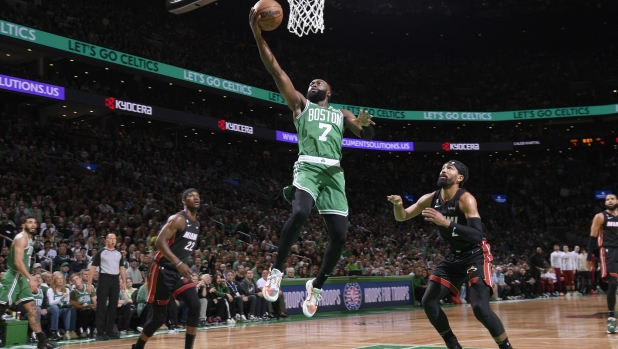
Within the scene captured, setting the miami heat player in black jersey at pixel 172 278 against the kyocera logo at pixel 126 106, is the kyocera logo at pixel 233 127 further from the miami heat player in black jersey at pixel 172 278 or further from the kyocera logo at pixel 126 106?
the miami heat player in black jersey at pixel 172 278

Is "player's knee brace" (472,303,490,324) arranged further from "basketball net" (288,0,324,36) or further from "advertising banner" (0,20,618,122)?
"advertising banner" (0,20,618,122)

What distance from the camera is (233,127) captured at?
3203 cm

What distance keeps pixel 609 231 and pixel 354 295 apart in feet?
30.9

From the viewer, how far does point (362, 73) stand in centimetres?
4350

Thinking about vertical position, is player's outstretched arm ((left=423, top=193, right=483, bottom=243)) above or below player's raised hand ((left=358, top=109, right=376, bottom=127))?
below

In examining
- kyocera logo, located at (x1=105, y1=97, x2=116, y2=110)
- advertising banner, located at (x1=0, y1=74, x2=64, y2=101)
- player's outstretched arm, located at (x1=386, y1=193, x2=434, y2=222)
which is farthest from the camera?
kyocera logo, located at (x1=105, y1=97, x2=116, y2=110)

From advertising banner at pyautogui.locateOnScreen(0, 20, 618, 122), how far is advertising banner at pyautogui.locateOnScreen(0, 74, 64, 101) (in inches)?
61.6

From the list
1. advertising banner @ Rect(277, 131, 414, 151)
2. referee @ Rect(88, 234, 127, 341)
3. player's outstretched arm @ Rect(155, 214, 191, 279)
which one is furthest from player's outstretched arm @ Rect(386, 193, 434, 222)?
advertising banner @ Rect(277, 131, 414, 151)

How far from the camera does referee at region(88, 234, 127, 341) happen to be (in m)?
11.4

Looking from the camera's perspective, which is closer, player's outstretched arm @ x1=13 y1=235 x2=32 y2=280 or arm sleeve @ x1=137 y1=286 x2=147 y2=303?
player's outstretched arm @ x1=13 y1=235 x2=32 y2=280

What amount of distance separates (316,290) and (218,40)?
107 ft

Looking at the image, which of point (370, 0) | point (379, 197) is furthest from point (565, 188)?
point (370, 0)

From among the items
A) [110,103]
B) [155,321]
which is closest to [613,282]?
[155,321]

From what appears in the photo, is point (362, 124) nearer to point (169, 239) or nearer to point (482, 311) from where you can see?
point (482, 311)
